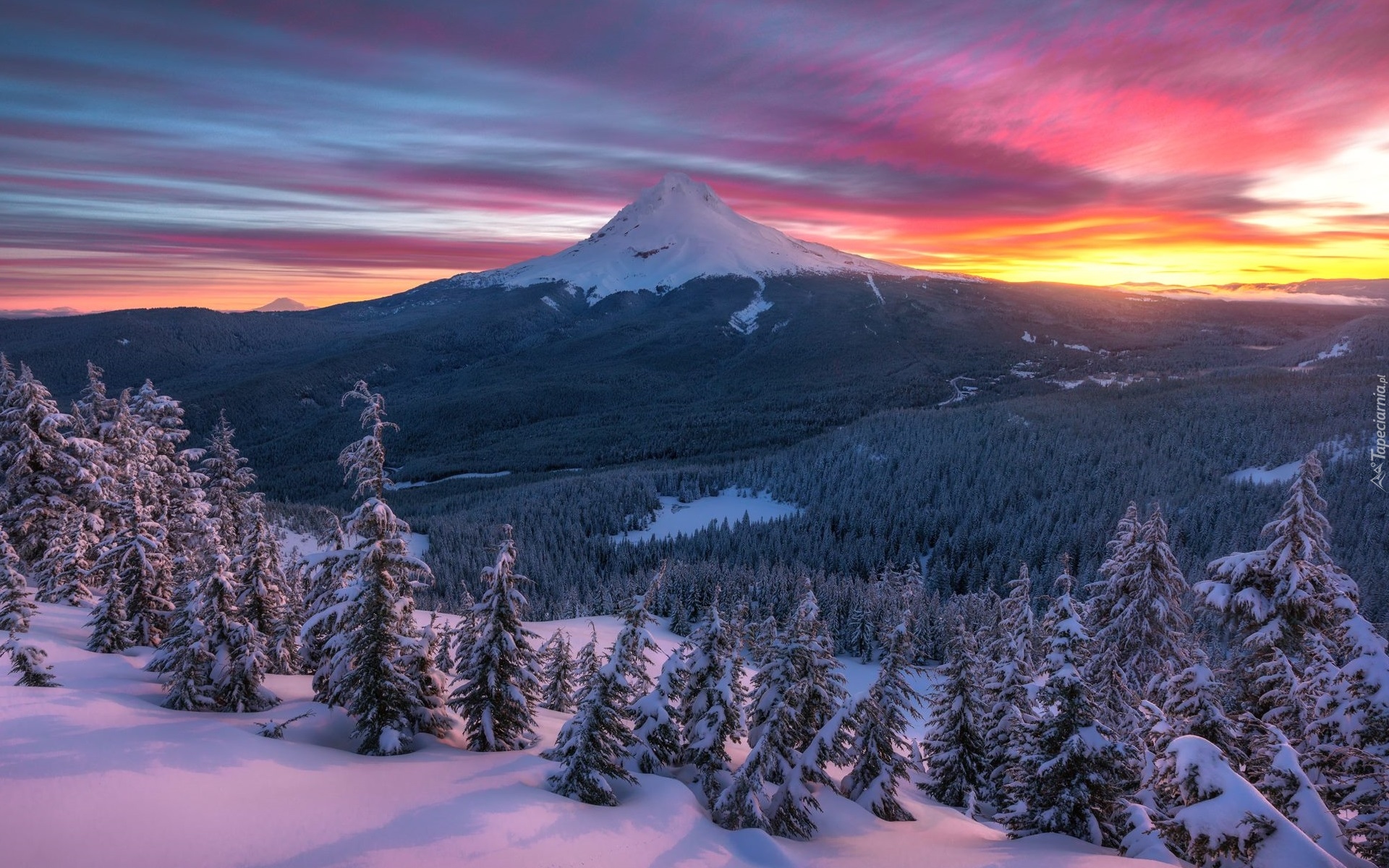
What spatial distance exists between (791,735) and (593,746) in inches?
257

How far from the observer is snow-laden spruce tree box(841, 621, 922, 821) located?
18562 mm

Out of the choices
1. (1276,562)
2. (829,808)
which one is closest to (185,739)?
(829,808)

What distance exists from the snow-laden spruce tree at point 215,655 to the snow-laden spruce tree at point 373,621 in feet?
8.07

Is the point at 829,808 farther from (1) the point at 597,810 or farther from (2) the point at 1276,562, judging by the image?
(2) the point at 1276,562

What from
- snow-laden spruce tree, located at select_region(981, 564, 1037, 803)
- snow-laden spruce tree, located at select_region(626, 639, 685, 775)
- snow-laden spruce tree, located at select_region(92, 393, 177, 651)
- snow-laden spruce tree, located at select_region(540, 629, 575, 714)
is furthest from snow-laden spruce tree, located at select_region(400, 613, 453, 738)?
snow-laden spruce tree, located at select_region(981, 564, 1037, 803)

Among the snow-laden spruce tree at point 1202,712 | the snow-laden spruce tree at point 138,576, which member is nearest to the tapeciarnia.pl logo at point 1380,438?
the snow-laden spruce tree at point 1202,712

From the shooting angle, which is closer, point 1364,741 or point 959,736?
point 1364,741

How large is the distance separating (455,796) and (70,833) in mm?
6308

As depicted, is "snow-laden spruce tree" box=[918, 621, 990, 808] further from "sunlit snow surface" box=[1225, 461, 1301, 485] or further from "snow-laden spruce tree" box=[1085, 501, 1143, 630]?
"sunlit snow surface" box=[1225, 461, 1301, 485]

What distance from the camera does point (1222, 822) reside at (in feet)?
32.9

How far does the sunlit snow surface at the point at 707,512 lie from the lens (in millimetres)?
121562

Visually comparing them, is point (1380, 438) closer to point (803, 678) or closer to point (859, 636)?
point (803, 678)

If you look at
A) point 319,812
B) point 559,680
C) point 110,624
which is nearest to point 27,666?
point 110,624

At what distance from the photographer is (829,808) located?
58.9ft
